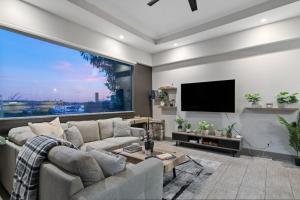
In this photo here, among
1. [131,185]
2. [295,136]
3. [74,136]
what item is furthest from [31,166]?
[295,136]

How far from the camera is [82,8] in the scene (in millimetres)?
3301

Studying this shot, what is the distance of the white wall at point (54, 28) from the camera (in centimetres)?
291

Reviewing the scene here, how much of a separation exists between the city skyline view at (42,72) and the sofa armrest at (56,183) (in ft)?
7.66

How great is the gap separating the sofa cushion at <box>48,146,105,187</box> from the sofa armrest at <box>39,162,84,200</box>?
0.04 metres

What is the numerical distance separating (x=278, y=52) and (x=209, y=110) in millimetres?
2101

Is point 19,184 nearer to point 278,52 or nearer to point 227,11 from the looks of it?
point 227,11

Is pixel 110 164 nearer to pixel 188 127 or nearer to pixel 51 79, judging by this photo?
pixel 51 79

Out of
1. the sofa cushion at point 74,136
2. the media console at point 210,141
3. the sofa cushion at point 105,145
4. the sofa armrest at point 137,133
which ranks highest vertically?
the sofa cushion at point 74,136

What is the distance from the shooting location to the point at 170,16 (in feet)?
13.5

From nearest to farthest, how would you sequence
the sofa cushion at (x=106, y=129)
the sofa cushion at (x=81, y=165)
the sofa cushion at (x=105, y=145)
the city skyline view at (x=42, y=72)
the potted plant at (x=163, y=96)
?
the sofa cushion at (x=81, y=165) → the city skyline view at (x=42, y=72) → the sofa cushion at (x=105, y=145) → the sofa cushion at (x=106, y=129) → the potted plant at (x=163, y=96)

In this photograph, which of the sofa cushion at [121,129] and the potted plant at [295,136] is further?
the sofa cushion at [121,129]

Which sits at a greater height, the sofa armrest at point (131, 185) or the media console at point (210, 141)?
the sofa armrest at point (131, 185)

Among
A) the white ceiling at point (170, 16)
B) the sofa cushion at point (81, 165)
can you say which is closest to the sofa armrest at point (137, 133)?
the white ceiling at point (170, 16)

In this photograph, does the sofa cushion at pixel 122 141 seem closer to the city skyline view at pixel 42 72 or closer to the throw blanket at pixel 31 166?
the city skyline view at pixel 42 72
